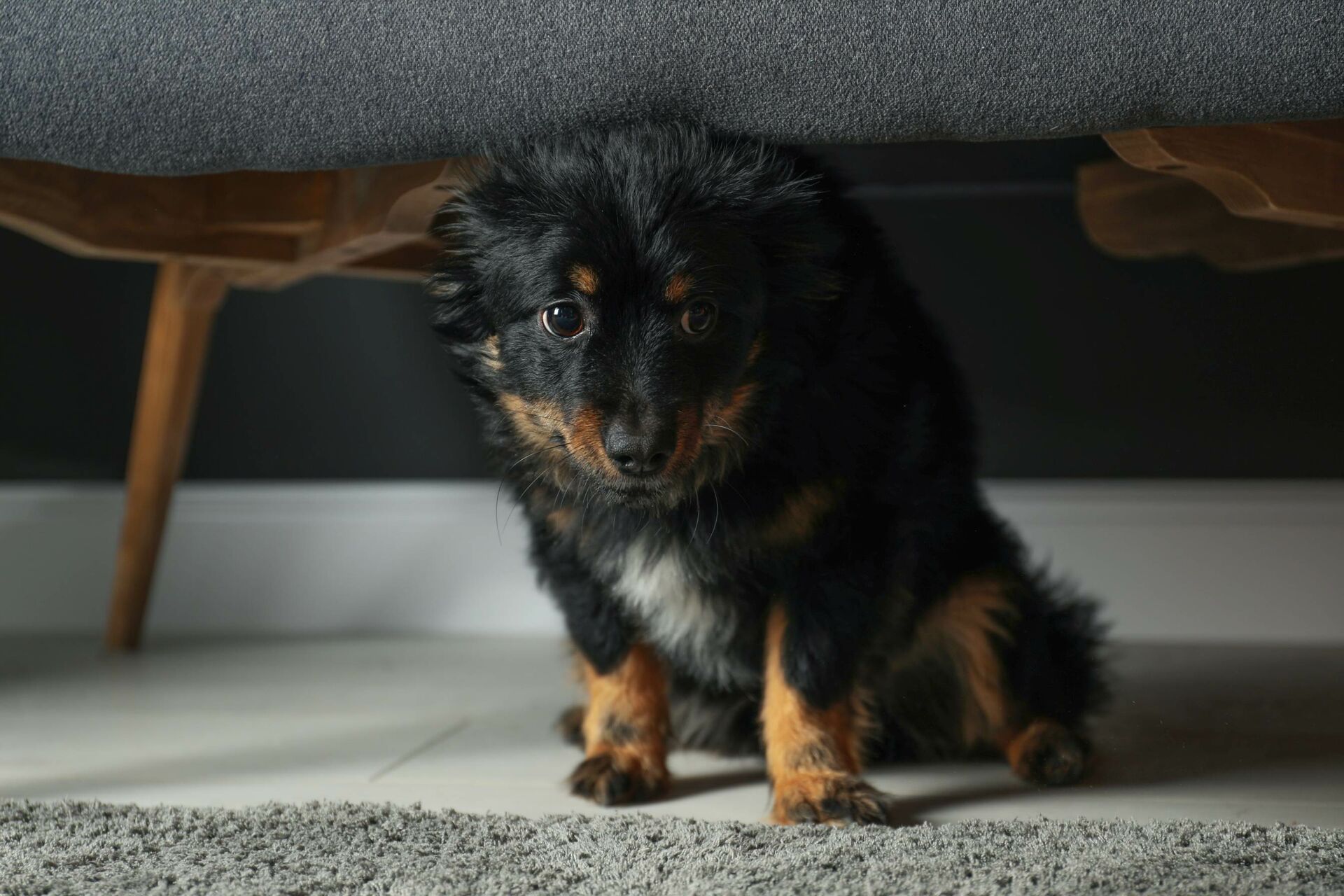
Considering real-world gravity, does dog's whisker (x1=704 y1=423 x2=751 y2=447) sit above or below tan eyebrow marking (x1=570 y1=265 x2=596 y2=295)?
below

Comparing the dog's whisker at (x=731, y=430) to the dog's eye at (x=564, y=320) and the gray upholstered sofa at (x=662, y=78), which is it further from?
the gray upholstered sofa at (x=662, y=78)

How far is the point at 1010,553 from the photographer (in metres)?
1.79

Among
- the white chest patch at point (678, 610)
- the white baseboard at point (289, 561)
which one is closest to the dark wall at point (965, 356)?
the white baseboard at point (289, 561)

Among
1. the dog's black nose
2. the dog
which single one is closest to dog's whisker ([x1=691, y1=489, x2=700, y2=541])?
the dog

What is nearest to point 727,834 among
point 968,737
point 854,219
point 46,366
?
point 968,737

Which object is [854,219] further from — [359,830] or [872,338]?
[359,830]

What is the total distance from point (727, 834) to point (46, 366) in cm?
216

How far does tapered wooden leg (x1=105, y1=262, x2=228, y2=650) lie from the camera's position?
2.28m

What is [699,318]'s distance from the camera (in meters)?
1.38

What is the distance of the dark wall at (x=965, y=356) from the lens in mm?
2506

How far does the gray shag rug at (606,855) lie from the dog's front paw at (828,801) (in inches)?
3.8

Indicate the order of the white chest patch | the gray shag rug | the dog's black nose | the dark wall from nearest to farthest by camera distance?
1. the gray shag rug
2. the dog's black nose
3. the white chest patch
4. the dark wall

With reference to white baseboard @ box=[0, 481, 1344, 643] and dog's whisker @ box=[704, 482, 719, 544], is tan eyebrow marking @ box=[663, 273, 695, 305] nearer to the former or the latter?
dog's whisker @ box=[704, 482, 719, 544]

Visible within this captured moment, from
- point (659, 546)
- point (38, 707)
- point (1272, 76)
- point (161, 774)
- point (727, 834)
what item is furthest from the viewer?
point (38, 707)
